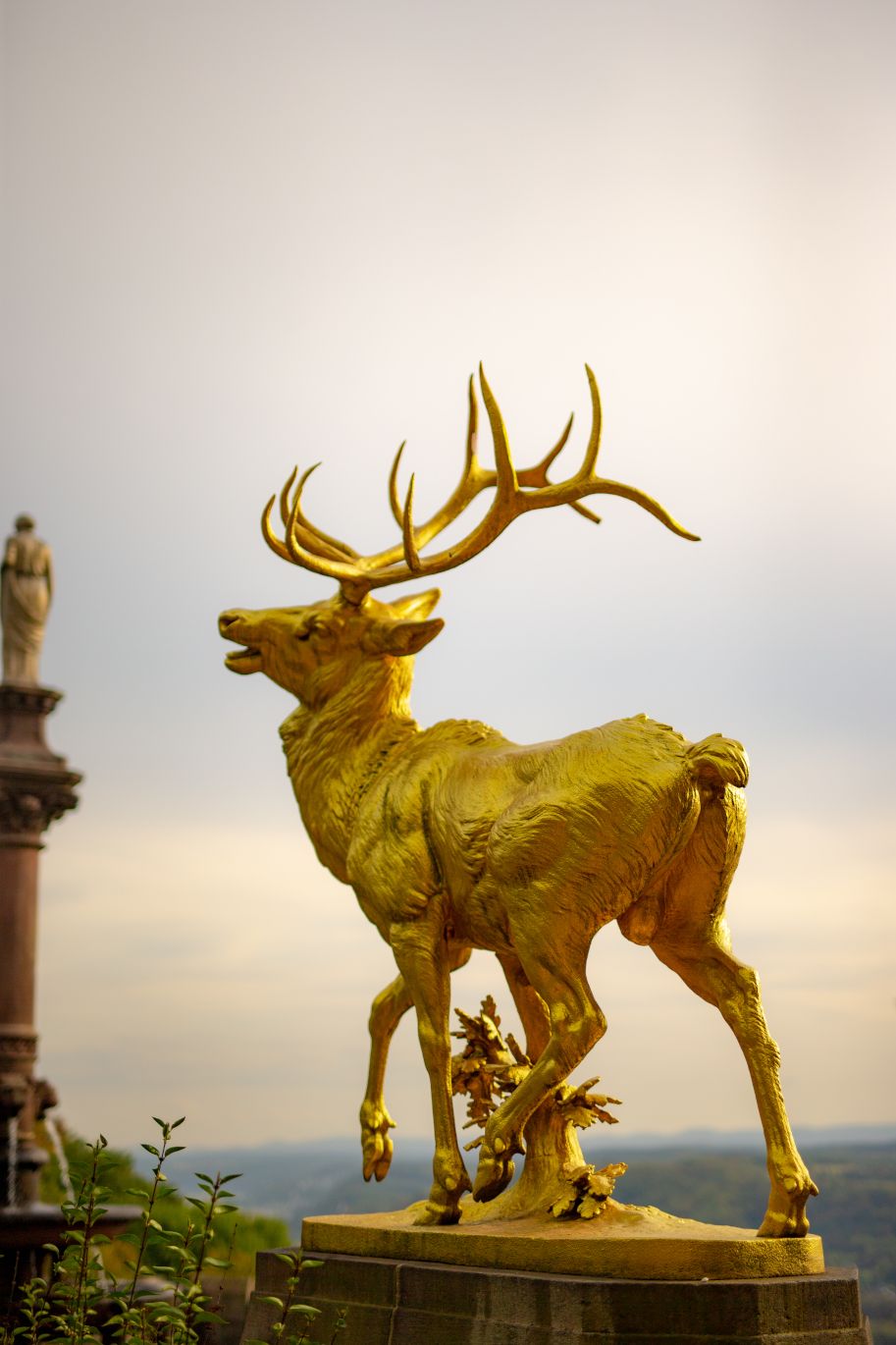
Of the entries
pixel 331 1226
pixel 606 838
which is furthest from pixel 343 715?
pixel 331 1226

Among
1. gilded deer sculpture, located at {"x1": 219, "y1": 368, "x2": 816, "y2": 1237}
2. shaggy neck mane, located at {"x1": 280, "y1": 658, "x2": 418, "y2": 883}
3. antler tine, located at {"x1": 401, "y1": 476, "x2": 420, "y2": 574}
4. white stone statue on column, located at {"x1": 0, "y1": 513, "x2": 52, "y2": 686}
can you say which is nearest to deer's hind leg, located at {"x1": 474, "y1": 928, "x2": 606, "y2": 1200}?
gilded deer sculpture, located at {"x1": 219, "y1": 368, "x2": 816, "y2": 1237}

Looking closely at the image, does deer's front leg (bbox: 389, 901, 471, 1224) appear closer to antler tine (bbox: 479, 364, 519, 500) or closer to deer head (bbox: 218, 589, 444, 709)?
deer head (bbox: 218, 589, 444, 709)

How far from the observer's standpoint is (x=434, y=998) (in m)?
4.33

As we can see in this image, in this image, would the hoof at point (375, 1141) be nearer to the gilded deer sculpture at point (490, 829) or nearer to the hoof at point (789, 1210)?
the gilded deer sculpture at point (490, 829)

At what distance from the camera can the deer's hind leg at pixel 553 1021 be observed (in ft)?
13.0

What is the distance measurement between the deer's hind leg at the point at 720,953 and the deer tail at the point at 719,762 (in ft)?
0.38

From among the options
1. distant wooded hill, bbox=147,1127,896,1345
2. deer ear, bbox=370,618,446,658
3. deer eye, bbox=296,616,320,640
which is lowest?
distant wooded hill, bbox=147,1127,896,1345

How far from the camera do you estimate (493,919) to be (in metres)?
4.19

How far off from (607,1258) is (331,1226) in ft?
3.41

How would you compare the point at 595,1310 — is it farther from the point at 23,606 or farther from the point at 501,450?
the point at 23,606

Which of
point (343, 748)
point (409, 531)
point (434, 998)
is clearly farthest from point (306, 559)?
point (434, 998)

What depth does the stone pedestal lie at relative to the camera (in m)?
3.45

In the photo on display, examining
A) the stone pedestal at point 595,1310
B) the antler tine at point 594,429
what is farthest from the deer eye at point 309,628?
the stone pedestal at point 595,1310

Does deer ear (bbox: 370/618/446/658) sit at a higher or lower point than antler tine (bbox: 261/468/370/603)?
lower
